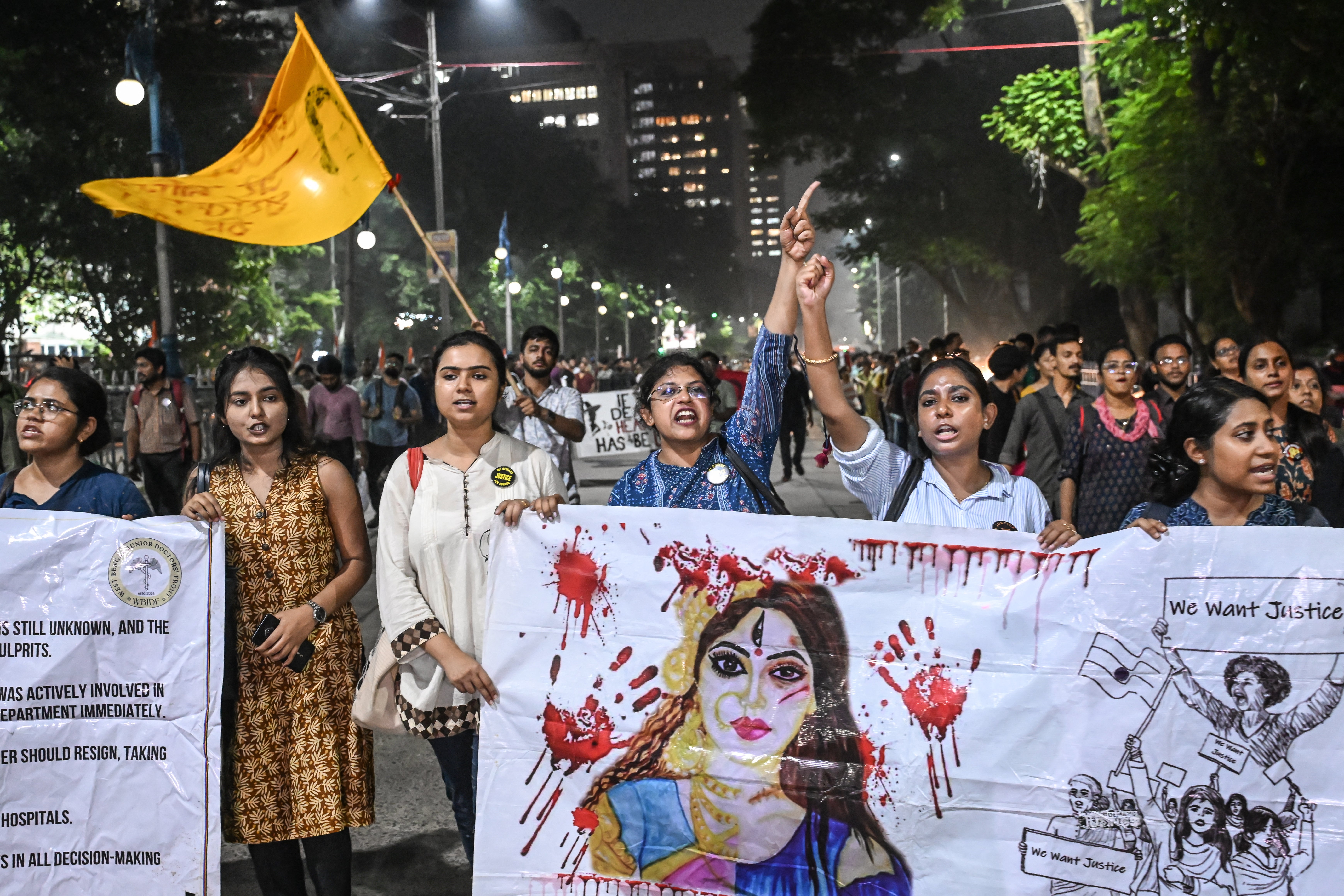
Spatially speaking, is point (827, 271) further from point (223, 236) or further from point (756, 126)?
point (756, 126)

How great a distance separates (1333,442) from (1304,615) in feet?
9.75

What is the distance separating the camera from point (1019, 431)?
6.57 metres

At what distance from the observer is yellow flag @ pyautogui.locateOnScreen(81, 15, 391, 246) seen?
190 inches

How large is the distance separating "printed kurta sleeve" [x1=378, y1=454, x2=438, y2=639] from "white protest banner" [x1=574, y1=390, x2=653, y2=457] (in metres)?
9.81

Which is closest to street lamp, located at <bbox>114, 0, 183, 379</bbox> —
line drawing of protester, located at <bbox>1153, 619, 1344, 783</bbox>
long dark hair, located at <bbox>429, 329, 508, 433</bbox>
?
long dark hair, located at <bbox>429, 329, 508, 433</bbox>

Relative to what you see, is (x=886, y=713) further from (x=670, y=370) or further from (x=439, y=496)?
(x=439, y=496)

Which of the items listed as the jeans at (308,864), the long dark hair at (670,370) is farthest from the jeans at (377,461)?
the long dark hair at (670,370)

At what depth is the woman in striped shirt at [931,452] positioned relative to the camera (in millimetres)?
3174

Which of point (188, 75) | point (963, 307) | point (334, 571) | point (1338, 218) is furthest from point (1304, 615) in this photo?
point (963, 307)

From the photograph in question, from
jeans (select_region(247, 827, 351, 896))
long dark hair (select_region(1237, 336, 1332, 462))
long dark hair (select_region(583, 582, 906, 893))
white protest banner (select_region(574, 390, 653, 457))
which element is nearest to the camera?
long dark hair (select_region(583, 582, 906, 893))

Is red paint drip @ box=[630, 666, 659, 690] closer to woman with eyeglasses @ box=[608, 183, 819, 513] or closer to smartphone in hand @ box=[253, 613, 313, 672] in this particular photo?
woman with eyeglasses @ box=[608, 183, 819, 513]

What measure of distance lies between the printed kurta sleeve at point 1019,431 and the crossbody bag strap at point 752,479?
3.50m

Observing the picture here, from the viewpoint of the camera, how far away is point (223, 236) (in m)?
4.66

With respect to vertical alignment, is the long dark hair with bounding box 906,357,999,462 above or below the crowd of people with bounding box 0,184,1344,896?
above
